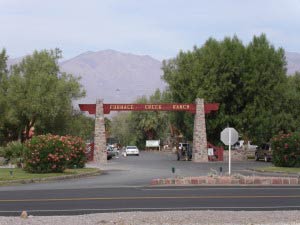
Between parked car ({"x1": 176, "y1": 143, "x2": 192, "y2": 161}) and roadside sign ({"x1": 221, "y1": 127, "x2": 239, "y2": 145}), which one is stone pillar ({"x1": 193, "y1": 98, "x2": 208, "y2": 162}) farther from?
roadside sign ({"x1": 221, "y1": 127, "x2": 239, "y2": 145})

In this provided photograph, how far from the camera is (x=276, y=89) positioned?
62.2 m

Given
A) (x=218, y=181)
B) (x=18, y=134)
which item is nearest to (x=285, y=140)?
(x=218, y=181)

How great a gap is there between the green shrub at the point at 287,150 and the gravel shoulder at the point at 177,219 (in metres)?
26.5

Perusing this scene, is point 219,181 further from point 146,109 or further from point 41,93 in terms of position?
point 41,93

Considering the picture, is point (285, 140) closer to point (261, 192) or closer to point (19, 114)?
point (261, 192)

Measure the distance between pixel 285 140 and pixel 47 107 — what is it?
2583 cm

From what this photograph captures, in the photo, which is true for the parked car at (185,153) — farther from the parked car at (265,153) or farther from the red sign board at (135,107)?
the parked car at (265,153)

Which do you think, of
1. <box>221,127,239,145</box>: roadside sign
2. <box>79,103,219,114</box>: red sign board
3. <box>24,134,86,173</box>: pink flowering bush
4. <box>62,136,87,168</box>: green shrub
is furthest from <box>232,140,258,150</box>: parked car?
<box>221,127,239,145</box>: roadside sign

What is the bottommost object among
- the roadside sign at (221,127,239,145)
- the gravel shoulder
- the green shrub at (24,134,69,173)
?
the gravel shoulder

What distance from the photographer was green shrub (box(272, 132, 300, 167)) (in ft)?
126

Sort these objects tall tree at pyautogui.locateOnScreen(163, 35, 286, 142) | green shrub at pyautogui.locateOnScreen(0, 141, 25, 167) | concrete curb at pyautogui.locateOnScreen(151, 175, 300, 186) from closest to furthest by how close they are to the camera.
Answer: concrete curb at pyautogui.locateOnScreen(151, 175, 300, 186)
green shrub at pyautogui.locateOnScreen(0, 141, 25, 167)
tall tree at pyautogui.locateOnScreen(163, 35, 286, 142)

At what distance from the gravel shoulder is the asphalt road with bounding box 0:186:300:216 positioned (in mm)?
1717

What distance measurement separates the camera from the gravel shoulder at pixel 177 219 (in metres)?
11.2

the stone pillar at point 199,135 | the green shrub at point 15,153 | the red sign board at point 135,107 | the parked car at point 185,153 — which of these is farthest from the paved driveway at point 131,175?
the parked car at point 185,153
